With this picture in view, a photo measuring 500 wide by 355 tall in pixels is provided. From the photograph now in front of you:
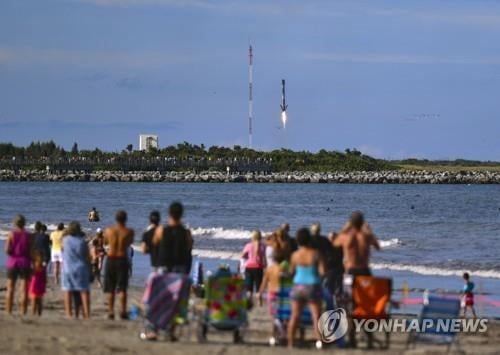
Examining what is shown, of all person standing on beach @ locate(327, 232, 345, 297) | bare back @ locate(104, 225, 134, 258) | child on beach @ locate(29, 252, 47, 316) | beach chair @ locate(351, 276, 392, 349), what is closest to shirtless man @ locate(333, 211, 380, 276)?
beach chair @ locate(351, 276, 392, 349)

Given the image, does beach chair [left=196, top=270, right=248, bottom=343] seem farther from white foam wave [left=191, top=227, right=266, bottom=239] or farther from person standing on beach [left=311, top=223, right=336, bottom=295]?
white foam wave [left=191, top=227, right=266, bottom=239]

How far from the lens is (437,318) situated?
14023 millimetres

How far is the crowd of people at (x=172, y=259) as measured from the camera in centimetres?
1349

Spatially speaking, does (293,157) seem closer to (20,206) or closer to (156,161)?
(156,161)

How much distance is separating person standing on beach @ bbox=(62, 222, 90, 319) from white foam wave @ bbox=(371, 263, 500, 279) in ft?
47.0

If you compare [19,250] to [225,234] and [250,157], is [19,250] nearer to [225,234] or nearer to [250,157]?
[225,234]

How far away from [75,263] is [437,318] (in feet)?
14.4

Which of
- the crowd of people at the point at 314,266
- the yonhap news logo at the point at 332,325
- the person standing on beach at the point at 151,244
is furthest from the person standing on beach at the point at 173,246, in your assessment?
the yonhap news logo at the point at 332,325

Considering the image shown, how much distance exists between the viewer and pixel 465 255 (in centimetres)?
3631

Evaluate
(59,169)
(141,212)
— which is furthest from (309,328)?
(59,169)

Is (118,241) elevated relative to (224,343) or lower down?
elevated

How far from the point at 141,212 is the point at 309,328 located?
169ft

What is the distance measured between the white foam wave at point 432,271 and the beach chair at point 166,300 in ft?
50.8

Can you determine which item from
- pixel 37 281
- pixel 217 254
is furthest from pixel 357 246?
pixel 217 254
